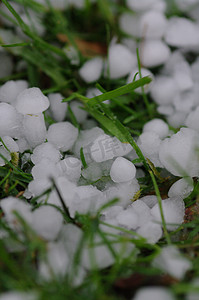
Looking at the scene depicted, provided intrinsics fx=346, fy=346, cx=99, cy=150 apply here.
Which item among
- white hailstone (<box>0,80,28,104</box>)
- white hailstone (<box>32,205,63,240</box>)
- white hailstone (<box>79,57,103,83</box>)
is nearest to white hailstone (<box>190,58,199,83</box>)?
white hailstone (<box>79,57,103,83</box>)

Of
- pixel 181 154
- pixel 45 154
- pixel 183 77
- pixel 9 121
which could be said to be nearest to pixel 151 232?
pixel 181 154

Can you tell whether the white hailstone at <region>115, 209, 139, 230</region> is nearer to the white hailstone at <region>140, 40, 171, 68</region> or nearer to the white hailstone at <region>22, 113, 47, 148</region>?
the white hailstone at <region>22, 113, 47, 148</region>

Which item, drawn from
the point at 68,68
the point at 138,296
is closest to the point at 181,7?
the point at 68,68

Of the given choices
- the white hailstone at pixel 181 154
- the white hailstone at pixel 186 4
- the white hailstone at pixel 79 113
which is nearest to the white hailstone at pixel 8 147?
the white hailstone at pixel 79 113

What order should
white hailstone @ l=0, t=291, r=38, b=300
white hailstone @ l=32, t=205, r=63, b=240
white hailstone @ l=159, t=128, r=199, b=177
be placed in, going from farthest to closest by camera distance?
white hailstone @ l=159, t=128, r=199, b=177, white hailstone @ l=32, t=205, r=63, b=240, white hailstone @ l=0, t=291, r=38, b=300

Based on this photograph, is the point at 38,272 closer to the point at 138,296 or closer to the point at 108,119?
the point at 138,296

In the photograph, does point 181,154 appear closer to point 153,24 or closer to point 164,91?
point 164,91
